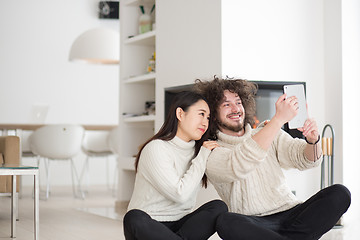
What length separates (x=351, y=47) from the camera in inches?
161

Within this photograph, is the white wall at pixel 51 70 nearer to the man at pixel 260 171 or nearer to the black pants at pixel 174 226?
the man at pixel 260 171

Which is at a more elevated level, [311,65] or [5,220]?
[311,65]

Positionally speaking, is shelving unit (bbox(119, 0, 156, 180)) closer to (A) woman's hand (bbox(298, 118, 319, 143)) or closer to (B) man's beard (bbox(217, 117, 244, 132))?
(B) man's beard (bbox(217, 117, 244, 132))

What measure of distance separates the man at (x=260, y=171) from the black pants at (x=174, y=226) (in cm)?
6

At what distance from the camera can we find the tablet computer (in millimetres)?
A: 2159

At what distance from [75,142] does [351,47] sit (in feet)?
9.72

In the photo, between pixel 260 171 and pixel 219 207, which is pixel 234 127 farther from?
pixel 219 207

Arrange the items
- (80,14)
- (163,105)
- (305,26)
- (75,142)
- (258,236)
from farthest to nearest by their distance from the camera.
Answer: (80,14) < (75,142) < (163,105) < (305,26) < (258,236)

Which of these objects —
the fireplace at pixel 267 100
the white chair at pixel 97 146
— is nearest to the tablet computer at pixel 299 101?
the fireplace at pixel 267 100

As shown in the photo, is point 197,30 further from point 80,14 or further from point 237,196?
point 80,14

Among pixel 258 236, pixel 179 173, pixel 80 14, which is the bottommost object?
pixel 258 236

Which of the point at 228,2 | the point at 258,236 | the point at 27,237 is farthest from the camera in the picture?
the point at 228,2

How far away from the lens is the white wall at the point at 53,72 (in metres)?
7.61

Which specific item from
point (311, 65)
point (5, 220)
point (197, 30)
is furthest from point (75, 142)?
point (311, 65)
